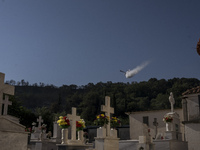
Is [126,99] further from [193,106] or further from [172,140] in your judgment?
[172,140]

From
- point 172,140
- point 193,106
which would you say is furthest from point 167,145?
point 193,106

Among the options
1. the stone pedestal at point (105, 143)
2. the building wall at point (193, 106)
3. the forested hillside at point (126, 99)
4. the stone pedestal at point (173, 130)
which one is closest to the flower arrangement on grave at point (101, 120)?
the stone pedestal at point (105, 143)

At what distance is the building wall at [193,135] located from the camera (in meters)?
18.3

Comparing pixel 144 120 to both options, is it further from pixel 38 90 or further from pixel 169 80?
pixel 38 90

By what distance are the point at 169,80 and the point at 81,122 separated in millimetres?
78416

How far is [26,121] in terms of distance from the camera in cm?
4631

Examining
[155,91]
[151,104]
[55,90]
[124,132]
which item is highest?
[55,90]

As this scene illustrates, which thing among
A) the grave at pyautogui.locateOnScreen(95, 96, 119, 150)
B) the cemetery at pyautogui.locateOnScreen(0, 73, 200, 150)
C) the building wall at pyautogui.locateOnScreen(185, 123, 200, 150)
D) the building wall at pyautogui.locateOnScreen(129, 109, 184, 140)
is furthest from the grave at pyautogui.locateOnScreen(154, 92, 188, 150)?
the building wall at pyautogui.locateOnScreen(129, 109, 184, 140)

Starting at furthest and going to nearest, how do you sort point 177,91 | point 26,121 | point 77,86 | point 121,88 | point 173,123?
point 77,86
point 121,88
point 177,91
point 26,121
point 173,123

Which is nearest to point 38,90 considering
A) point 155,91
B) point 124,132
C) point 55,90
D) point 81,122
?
point 55,90

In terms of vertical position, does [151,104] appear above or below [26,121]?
above

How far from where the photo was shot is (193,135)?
729 inches

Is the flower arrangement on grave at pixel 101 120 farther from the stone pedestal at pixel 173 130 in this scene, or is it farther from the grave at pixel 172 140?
the stone pedestal at pixel 173 130

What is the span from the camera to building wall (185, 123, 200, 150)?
1832 cm
